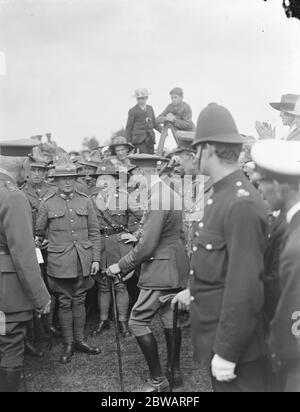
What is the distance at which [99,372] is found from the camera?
215 inches

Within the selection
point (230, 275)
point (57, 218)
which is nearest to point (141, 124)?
point (57, 218)

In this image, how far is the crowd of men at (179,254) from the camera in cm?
275

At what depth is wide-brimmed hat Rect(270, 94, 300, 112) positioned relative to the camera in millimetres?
5844

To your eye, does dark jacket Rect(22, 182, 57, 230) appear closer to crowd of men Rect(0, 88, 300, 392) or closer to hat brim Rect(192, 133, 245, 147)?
crowd of men Rect(0, 88, 300, 392)

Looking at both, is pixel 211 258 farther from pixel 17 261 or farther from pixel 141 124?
pixel 141 124

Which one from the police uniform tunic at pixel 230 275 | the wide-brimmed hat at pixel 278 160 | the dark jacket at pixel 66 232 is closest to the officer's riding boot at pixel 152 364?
the dark jacket at pixel 66 232

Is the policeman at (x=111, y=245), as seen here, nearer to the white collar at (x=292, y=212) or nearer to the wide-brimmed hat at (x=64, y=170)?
the wide-brimmed hat at (x=64, y=170)

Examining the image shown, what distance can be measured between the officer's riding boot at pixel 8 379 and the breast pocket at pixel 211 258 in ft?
6.44

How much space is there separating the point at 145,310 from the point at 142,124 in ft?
20.7

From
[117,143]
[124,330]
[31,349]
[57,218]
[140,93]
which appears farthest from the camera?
[140,93]

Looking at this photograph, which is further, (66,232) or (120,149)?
(120,149)

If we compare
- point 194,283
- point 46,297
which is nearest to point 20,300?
point 46,297

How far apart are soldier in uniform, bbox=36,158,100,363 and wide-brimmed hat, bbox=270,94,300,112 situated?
2.68 m

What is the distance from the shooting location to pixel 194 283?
3129 millimetres
